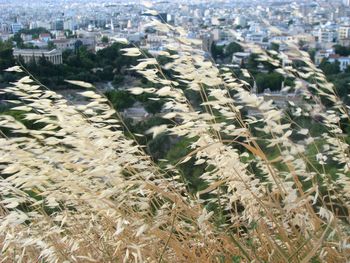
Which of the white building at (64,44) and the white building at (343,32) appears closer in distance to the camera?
the white building at (343,32)

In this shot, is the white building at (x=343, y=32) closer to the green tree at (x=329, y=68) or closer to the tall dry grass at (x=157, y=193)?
the green tree at (x=329, y=68)

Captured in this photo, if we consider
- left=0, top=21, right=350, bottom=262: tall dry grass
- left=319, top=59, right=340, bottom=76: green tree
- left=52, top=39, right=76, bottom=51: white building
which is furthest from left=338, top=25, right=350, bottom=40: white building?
left=0, top=21, right=350, bottom=262: tall dry grass

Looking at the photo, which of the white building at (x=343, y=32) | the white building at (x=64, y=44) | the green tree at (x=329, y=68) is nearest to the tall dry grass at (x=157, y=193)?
the green tree at (x=329, y=68)

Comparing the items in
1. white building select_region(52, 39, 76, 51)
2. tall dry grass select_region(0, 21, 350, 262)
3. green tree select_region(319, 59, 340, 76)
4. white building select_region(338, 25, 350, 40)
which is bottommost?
white building select_region(52, 39, 76, 51)

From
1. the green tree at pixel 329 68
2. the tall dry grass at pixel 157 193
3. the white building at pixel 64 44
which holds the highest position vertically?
the tall dry grass at pixel 157 193

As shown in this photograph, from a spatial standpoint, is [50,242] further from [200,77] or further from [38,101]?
[200,77]

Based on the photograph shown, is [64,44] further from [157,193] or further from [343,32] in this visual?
[157,193]

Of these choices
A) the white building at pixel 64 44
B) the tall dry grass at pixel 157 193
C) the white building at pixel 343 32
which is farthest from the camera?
the white building at pixel 64 44

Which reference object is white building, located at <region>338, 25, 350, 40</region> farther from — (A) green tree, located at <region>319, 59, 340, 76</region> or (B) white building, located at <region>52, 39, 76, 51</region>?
(A) green tree, located at <region>319, 59, 340, 76</region>

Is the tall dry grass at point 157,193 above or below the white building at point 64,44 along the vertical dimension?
above

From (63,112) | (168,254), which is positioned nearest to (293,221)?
(168,254)

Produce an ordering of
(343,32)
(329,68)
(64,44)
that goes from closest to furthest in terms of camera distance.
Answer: (329,68) → (343,32) → (64,44)

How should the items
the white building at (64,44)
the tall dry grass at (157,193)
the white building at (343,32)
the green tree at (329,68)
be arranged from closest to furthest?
the tall dry grass at (157,193) < the green tree at (329,68) < the white building at (343,32) < the white building at (64,44)

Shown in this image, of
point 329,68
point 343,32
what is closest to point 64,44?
point 343,32
